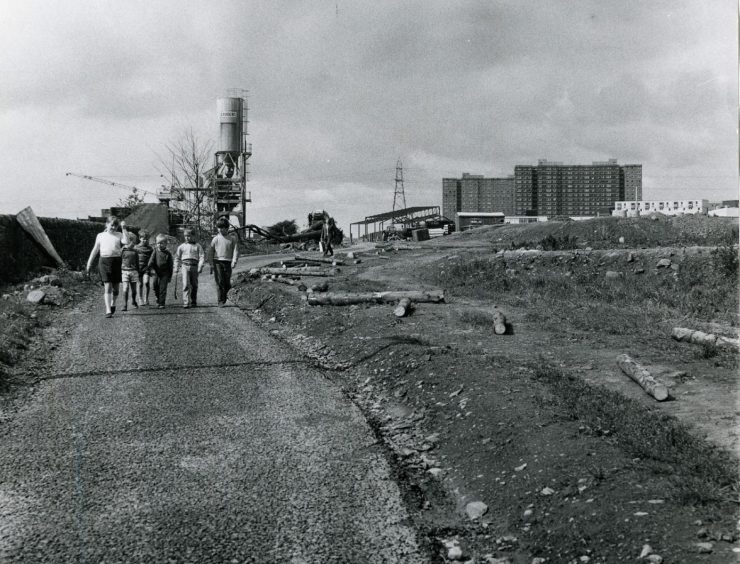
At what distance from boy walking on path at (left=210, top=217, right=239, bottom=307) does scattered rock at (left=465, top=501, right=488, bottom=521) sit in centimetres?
1017

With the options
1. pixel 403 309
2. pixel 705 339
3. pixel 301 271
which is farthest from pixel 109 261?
pixel 301 271

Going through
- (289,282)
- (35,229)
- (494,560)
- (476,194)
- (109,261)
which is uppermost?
(476,194)

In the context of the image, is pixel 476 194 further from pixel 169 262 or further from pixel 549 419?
pixel 549 419

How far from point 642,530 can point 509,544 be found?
0.81 meters

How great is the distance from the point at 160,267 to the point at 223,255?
5.07 ft

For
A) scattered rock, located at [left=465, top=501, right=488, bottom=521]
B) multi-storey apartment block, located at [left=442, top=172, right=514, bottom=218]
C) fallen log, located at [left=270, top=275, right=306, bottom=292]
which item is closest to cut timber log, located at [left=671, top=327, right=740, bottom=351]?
scattered rock, located at [left=465, top=501, right=488, bottom=521]

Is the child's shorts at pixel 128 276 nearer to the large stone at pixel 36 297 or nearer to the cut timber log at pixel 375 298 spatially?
the large stone at pixel 36 297

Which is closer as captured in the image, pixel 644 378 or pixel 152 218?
pixel 644 378

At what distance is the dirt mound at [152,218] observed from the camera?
4434 centimetres

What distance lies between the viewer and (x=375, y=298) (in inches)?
588

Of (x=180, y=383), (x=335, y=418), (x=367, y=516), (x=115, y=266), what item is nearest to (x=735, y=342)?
(x=335, y=418)

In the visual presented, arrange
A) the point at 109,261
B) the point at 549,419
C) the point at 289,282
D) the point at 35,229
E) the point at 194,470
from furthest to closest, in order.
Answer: the point at 35,229, the point at 289,282, the point at 109,261, the point at 549,419, the point at 194,470

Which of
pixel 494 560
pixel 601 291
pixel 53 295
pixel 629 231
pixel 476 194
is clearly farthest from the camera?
pixel 476 194

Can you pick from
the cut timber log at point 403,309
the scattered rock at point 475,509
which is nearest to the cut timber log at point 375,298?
the cut timber log at point 403,309
